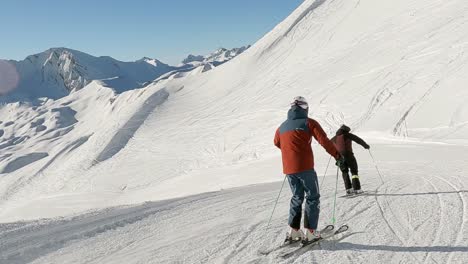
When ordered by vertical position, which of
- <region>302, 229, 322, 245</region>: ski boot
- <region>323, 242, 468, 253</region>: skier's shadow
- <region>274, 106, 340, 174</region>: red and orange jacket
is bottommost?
<region>323, 242, 468, 253</region>: skier's shadow

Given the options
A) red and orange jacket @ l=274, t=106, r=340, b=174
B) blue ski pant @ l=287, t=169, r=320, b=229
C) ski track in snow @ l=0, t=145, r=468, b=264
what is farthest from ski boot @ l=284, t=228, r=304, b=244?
red and orange jacket @ l=274, t=106, r=340, b=174

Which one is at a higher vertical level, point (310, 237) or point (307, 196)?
point (307, 196)

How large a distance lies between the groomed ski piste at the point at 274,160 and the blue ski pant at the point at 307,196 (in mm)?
451

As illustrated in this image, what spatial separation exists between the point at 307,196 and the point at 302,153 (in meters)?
0.66

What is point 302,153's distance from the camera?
20.1 ft

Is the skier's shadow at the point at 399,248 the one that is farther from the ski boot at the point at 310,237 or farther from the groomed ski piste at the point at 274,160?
the ski boot at the point at 310,237

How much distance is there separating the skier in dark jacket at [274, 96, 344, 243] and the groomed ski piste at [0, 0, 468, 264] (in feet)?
2.12

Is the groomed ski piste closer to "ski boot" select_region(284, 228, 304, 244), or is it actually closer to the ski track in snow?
the ski track in snow

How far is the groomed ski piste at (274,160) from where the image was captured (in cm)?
700

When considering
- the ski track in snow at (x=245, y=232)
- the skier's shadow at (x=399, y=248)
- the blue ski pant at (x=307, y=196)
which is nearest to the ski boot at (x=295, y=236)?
the blue ski pant at (x=307, y=196)

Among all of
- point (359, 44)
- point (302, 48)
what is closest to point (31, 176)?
point (302, 48)

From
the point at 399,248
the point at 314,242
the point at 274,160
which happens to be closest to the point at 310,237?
the point at 314,242

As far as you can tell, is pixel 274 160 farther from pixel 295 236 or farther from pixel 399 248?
pixel 399 248

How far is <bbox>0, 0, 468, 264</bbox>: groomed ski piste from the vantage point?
7.00 m
